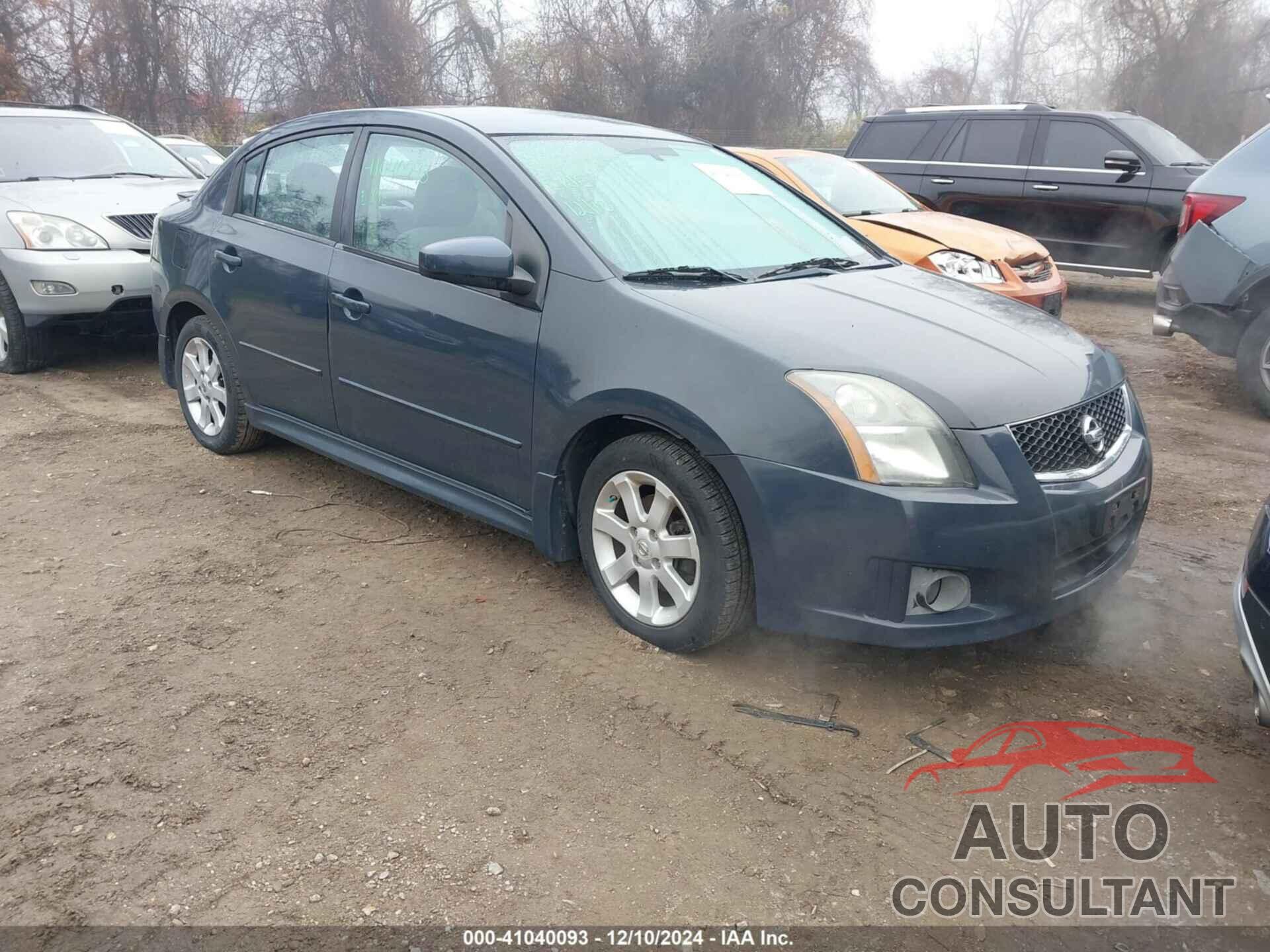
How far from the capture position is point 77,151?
7.64 meters

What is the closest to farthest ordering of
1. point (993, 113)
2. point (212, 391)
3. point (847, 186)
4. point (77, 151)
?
1. point (212, 391)
2. point (77, 151)
3. point (847, 186)
4. point (993, 113)

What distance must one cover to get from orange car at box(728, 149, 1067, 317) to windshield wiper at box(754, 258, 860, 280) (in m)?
2.67

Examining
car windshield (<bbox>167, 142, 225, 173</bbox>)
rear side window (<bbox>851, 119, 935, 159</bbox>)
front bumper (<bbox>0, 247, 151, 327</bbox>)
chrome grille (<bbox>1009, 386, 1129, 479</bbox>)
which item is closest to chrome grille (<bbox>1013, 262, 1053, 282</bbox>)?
rear side window (<bbox>851, 119, 935, 159</bbox>)

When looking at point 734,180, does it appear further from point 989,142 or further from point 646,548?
point 989,142

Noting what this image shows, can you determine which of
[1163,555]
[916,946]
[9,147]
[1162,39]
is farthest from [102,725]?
[1162,39]

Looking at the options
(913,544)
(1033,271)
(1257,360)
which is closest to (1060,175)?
(1033,271)

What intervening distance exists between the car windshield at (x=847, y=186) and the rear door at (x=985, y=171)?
8.40ft

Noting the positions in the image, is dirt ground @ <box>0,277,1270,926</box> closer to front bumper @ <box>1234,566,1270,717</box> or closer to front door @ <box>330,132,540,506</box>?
front bumper @ <box>1234,566,1270,717</box>

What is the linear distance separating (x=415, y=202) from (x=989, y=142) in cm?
860

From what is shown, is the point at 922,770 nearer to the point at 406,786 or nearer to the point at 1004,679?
the point at 1004,679

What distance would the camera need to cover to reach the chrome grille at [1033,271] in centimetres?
744

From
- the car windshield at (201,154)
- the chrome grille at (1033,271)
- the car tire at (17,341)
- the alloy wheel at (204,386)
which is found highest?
the chrome grille at (1033,271)

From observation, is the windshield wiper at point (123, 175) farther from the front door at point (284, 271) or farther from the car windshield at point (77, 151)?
the front door at point (284, 271)

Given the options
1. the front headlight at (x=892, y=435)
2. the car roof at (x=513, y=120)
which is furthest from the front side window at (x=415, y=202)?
the front headlight at (x=892, y=435)
